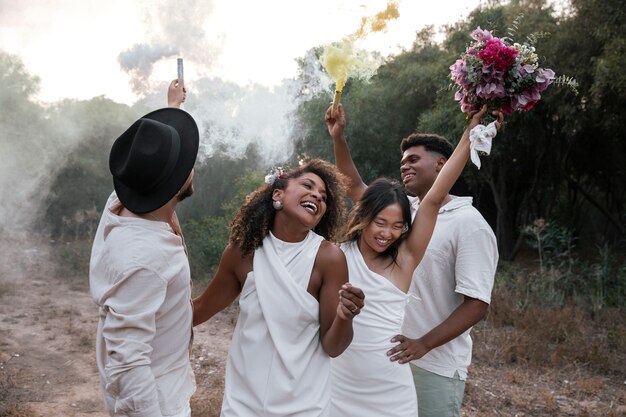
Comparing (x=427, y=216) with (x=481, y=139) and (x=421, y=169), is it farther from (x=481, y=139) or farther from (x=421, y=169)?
(x=421, y=169)

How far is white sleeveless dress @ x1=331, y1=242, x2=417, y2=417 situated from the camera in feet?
7.70

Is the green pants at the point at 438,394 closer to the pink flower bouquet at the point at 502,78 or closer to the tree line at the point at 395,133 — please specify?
the pink flower bouquet at the point at 502,78

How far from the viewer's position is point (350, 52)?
10.3 ft

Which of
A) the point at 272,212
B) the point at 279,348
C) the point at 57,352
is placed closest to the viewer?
the point at 279,348

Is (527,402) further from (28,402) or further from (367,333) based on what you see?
(28,402)

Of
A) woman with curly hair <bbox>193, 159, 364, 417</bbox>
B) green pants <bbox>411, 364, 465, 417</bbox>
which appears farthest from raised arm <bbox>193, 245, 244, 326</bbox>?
green pants <bbox>411, 364, 465, 417</bbox>

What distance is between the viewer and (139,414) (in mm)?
1809

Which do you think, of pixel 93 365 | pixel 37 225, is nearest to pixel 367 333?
pixel 93 365

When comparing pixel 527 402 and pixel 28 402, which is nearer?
pixel 28 402

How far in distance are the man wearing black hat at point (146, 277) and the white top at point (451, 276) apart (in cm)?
118

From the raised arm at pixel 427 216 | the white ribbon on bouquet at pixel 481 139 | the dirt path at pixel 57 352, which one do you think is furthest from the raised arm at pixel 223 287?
the dirt path at pixel 57 352

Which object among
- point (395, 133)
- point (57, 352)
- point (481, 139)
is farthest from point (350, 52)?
point (395, 133)

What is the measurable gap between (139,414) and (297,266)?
0.76 meters

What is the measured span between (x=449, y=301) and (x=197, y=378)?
3.72 meters
